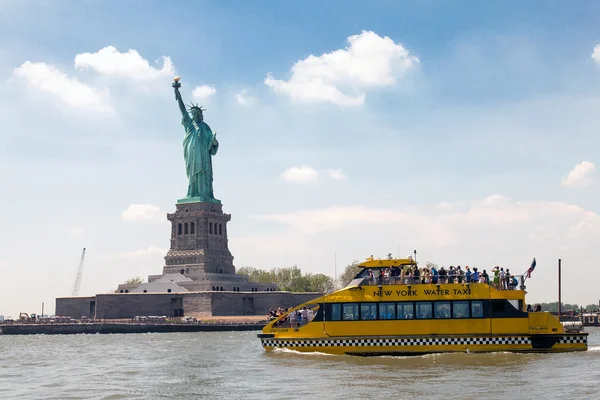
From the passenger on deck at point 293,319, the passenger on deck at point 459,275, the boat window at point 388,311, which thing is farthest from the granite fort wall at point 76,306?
the passenger on deck at point 459,275

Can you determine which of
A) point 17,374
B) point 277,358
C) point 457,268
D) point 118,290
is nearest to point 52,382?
point 17,374

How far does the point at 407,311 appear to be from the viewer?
41000 mm

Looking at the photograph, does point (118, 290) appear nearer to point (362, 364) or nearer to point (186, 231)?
point (186, 231)

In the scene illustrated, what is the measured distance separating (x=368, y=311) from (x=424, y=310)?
274 centimetres

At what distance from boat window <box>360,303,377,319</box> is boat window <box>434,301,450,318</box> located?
9.81 feet

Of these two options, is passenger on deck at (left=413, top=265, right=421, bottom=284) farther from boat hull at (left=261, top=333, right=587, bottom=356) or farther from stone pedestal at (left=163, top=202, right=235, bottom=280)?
stone pedestal at (left=163, top=202, right=235, bottom=280)

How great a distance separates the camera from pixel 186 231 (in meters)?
122

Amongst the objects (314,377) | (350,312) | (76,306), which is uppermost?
(350,312)

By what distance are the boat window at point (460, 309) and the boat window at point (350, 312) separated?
4761mm

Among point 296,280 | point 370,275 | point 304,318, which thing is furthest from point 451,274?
point 296,280

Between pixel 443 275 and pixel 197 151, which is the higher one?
pixel 197 151

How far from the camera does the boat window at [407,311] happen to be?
40.9 metres

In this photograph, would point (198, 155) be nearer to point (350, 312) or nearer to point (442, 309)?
point (350, 312)

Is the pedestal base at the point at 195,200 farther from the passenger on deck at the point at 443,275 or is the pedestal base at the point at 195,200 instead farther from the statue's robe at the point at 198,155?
the passenger on deck at the point at 443,275
